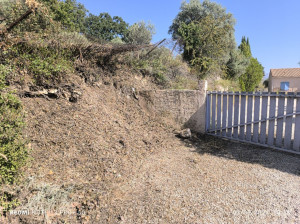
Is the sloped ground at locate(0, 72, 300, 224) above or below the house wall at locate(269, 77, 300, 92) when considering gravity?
below

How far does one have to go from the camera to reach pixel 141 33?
9.52 meters

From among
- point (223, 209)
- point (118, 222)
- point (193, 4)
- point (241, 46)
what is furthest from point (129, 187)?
point (241, 46)

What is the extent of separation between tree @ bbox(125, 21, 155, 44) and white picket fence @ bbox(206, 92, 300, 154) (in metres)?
5.94

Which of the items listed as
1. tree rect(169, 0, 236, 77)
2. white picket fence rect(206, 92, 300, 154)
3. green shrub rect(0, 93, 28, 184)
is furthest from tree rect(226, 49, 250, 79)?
green shrub rect(0, 93, 28, 184)

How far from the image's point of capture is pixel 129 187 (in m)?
2.67

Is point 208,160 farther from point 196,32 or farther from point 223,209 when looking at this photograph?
point 196,32

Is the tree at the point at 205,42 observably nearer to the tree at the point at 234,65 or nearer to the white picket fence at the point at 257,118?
the tree at the point at 234,65

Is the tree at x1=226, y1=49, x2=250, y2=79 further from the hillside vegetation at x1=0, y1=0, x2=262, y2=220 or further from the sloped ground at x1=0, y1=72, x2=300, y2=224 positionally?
the sloped ground at x1=0, y1=72, x2=300, y2=224

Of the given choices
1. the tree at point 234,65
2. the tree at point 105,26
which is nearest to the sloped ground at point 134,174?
the tree at point 234,65

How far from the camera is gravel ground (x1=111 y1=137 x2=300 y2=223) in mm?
2084

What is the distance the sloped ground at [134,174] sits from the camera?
2084 mm

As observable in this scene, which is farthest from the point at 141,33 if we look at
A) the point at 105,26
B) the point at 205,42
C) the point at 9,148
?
the point at 105,26

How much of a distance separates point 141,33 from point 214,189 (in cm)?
891

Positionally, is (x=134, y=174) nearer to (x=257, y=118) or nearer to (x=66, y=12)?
(x=257, y=118)
